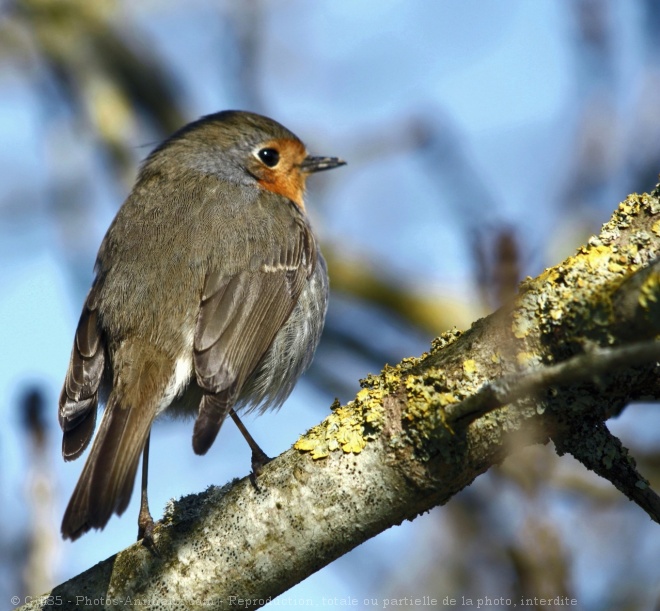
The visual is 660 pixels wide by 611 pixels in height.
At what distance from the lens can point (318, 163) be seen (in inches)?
229

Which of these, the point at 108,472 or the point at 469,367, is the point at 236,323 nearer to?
the point at 108,472

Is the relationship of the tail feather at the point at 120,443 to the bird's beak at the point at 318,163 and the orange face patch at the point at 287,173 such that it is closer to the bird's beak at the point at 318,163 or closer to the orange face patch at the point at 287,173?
the orange face patch at the point at 287,173

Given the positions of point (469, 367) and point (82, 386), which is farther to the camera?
A: point (82, 386)

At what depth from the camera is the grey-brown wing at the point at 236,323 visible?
373cm

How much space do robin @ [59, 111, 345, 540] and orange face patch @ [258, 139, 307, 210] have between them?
0.63 ft

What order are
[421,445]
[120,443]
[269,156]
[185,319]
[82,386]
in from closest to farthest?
[421,445] → [120,443] → [82,386] → [185,319] → [269,156]

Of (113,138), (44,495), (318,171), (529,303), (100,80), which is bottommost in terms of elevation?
(529,303)

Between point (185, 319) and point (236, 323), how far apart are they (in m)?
0.23

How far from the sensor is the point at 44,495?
11.3 ft

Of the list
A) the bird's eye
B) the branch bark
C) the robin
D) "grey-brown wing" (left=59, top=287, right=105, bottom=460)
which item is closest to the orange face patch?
the bird's eye

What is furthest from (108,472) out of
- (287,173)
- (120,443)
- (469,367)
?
(287,173)

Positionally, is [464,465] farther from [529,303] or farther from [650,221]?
[650,221]

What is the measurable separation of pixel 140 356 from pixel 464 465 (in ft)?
6.27

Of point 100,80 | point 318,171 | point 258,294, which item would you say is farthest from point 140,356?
point 100,80
